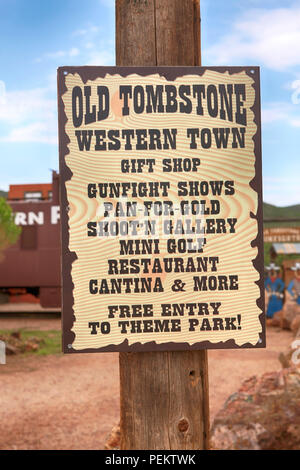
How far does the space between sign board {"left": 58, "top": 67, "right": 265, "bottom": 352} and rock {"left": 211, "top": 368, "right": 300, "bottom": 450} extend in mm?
2428

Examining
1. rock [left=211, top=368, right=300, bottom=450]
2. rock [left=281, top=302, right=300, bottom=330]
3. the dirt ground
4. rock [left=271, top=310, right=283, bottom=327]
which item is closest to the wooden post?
rock [left=211, top=368, right=300, bottom=450]

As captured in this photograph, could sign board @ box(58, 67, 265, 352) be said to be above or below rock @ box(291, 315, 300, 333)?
above

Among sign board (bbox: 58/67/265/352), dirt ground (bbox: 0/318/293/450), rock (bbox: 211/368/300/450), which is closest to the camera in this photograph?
sign board (bbox: 58/67/265/352)

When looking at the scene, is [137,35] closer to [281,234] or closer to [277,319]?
[277,319]

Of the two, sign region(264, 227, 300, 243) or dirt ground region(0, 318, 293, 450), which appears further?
sign region(264, 227, 300, 243)

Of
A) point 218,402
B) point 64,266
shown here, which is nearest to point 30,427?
point 218,402

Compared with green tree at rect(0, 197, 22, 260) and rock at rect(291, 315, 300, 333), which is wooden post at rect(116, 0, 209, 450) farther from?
green tree at rect(0, 197, 22, 260)

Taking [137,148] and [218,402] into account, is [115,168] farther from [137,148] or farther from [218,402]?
[218,402]

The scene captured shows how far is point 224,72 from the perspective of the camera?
255 cm

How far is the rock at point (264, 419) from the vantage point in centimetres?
451

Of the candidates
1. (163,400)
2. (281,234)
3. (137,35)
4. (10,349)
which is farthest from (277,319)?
(137,35)

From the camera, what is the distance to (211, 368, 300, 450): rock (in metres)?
4.51

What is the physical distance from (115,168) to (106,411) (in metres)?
5.99

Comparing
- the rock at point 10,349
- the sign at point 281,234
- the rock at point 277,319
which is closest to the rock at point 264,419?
the rock at point 10,349
